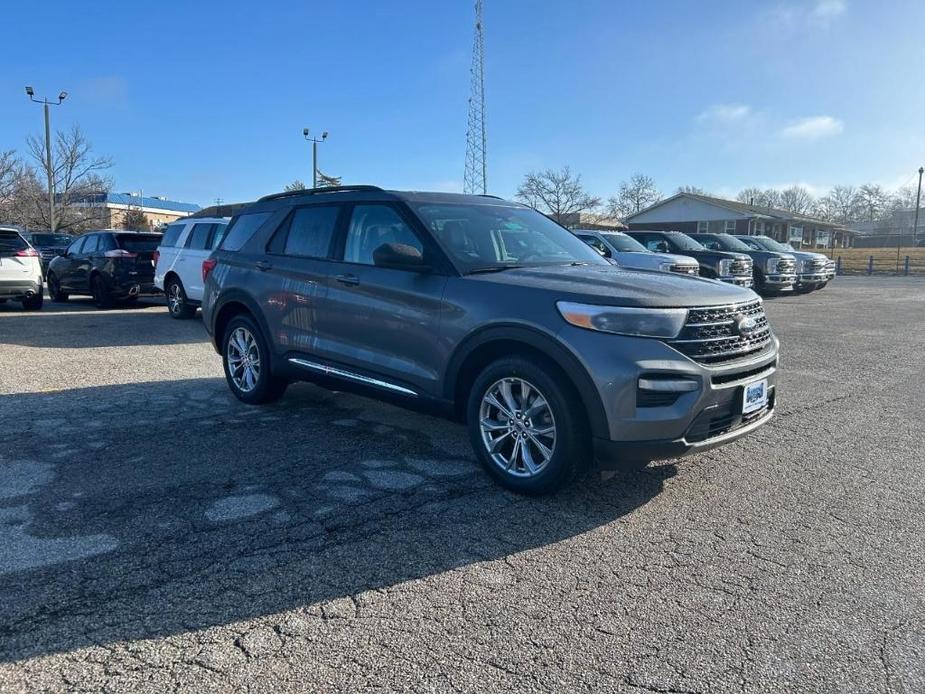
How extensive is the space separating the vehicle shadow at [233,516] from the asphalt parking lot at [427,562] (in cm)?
2

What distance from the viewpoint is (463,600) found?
3016 mm

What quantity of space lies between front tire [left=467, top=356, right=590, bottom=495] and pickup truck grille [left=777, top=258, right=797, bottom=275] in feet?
59.1

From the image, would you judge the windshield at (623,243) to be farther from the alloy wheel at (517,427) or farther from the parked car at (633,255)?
the alloy wheel at (517,427)

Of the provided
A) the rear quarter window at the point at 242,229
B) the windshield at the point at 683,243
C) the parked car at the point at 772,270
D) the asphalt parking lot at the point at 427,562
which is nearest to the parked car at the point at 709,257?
the windshield at the point at 683,243

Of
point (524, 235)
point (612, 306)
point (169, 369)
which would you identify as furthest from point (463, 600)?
point (169, 369)

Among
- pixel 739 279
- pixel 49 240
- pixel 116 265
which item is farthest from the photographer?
pixel 49 240

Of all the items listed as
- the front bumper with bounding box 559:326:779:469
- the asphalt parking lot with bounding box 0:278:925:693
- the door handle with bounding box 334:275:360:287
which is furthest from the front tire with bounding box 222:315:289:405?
the front bumper with bounding box 559:326:779:469

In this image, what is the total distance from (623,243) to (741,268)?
4099mm

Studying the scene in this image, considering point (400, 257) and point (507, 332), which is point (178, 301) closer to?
point (400, 257)

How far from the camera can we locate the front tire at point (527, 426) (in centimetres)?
386


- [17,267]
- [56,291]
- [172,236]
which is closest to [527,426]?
[172,236]

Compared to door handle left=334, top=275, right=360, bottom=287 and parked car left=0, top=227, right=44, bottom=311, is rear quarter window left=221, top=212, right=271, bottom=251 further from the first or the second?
parked car left=0, top=227, right=44, bottom=311

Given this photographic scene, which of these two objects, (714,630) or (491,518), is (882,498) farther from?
(491,518)

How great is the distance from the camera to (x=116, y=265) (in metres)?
14.1
